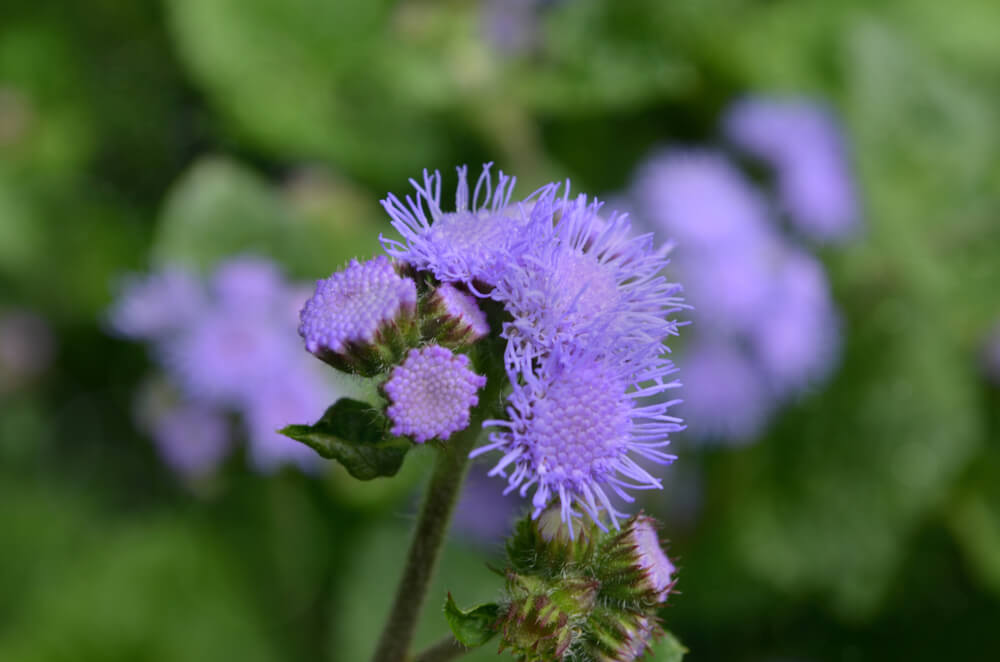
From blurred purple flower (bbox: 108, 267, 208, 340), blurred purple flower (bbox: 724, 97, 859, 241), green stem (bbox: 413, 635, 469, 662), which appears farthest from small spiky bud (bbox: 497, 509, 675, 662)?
blurred purple flower (bbox: 724, 97, 859, 241)

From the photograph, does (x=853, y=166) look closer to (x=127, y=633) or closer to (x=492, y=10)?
(x=492, y=10)

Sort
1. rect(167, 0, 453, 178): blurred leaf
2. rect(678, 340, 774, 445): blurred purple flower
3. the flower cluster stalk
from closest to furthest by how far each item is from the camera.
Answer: the flower cluster stalk
rect(678, 340, 774, 445): blurred purple flower
rect(167, 0, 453, 178): blurred leaf

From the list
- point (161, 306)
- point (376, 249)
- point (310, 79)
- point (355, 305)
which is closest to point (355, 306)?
point (355, 305)

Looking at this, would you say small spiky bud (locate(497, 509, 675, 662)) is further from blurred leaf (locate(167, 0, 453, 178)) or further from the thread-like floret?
blurred leaf (locate(167, 0, 453, 178))

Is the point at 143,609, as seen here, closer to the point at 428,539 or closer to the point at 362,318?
the point at 428,539

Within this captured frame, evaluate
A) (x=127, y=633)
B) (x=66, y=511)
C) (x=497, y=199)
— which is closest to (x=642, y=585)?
(x=497, y=199)
